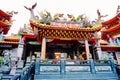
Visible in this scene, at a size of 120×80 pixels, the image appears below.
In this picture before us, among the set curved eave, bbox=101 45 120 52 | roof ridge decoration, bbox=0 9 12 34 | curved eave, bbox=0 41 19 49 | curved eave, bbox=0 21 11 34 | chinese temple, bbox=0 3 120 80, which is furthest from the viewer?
roof ridge decoration, bbox=0 9 12 34

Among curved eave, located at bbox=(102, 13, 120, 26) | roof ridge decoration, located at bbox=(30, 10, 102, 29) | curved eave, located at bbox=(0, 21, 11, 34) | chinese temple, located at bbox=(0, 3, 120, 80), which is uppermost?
curved eave, located at bbox=(102, 13, 120, 26)

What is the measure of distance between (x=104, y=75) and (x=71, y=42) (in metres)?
4.27

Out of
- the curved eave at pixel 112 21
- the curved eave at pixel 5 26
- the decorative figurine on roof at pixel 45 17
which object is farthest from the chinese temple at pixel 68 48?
the curved eave at pixel 112 21

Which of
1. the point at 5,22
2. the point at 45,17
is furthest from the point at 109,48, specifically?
the point at 5,22

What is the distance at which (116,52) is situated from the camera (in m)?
13.0

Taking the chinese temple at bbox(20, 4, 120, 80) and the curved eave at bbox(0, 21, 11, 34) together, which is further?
the curved eave at bbox(0, 21, 11, 34)

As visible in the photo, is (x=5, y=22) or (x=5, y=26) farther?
(x=5, y=26)

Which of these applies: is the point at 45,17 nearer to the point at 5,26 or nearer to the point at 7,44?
the point at 7,44

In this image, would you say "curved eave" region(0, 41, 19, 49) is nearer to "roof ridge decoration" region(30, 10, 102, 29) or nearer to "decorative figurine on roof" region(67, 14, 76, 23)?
"roof ridge decoration" region(30, 10, 102, 29)

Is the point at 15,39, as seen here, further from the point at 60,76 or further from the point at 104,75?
the point at 104,75

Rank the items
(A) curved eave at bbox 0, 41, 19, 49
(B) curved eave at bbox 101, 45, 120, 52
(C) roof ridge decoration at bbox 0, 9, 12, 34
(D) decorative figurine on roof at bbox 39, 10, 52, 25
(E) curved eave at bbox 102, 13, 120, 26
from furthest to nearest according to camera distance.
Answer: (E) curved eave at bbox 102, 13, 120, 26 → (C) roof ridge decoration at bbox 0, 9, 12, 34 → (B) curved eave at bbox 101, 45, 120, 52 → (A) curved eave at bbox 0, 41, 19, 49 → (D) decorative figurine on roof at bbox 39, 10, 52, 25

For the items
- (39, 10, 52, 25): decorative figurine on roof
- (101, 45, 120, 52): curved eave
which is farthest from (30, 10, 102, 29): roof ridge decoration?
(101, 45, 120, 52): curved eave

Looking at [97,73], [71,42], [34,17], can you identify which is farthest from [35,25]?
[97,73]

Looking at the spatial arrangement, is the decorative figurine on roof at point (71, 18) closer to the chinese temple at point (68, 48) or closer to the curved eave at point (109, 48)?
the chinese temple at point (68, 48)
